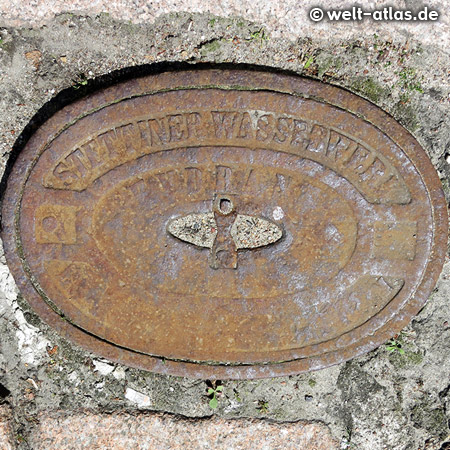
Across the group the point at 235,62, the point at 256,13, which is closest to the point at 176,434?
the point at 235,62

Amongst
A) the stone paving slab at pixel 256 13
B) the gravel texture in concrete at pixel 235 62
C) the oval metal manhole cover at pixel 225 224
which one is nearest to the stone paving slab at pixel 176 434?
the gravel texture in concrete at pixel 235 62

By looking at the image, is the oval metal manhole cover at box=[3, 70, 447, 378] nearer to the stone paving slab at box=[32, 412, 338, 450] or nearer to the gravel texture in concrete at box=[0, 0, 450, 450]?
the gravel texture in concrete at box=[0, 0, 450, 450]

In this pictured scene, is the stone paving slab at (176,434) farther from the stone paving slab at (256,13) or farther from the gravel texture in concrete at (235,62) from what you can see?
the stone paving slab at (256,13)

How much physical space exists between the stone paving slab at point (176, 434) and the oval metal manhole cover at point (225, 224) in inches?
11.7

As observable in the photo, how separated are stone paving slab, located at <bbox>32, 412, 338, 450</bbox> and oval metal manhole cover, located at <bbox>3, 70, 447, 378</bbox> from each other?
0.97 feet

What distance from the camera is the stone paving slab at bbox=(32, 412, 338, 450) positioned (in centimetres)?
197

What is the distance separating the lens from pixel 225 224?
1751 millimetres

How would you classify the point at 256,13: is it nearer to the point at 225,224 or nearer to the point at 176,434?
the point at 225,224

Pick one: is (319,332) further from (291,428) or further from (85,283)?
(85,283)

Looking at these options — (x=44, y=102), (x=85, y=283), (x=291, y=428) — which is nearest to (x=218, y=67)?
(x=44, y=102)

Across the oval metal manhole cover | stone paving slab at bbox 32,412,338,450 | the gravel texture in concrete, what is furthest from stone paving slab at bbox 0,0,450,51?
stone paving slab at bbox 32,412,338,450

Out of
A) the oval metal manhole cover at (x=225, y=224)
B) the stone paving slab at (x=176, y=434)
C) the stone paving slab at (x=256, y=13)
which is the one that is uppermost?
the stone paving slab at (x=256, y=13)

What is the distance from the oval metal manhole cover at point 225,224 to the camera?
1.70 meters

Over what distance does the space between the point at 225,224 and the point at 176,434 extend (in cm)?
94
